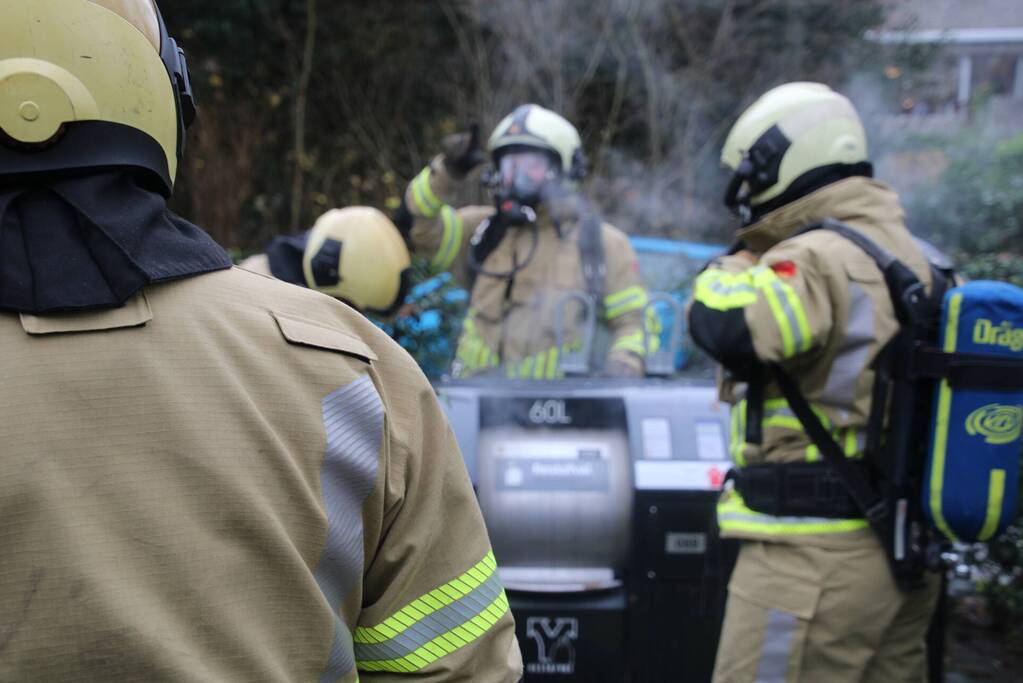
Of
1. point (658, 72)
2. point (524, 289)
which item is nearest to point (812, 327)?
point (524, 289)

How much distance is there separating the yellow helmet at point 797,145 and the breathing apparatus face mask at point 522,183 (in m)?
1.73

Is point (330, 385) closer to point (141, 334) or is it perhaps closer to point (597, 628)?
point (141, 334)

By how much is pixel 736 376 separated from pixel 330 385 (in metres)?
1.74

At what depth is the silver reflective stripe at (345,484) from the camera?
3.67ft

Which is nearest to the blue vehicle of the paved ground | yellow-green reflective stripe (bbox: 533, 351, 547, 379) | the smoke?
yellow-green reflective stripe (bbox: 533, 351, 547, 379)

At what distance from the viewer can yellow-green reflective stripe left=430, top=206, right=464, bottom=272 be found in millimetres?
4602

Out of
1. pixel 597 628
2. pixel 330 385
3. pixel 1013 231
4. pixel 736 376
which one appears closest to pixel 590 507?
pixel 597 628

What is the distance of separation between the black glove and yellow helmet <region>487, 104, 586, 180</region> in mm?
245

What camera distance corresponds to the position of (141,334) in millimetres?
1013

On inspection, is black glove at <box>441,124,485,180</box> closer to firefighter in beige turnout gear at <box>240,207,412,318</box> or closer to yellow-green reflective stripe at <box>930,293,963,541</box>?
firefighter in beige turnout gear at <box>240,207,412,318</box>

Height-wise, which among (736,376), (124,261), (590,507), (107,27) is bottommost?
(590,507)

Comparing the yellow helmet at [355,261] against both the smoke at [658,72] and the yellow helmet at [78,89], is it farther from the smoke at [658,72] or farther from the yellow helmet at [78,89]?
the smoke at [658,72]

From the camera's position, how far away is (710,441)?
329 centimetres

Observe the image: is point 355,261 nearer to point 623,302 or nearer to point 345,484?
point 623,302
